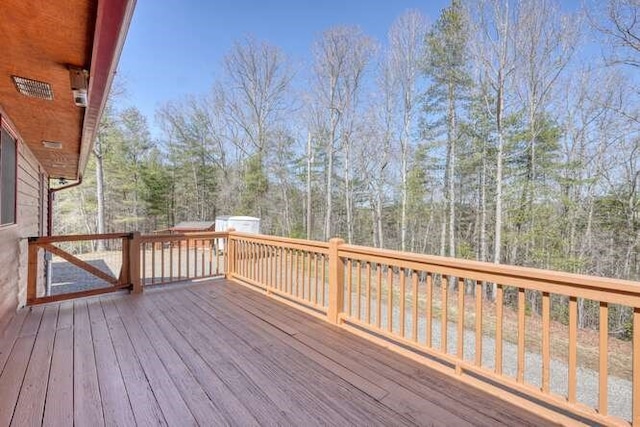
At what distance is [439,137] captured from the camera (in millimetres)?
11016

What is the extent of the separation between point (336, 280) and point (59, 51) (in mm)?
2788

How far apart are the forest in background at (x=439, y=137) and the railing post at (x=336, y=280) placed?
759 cm

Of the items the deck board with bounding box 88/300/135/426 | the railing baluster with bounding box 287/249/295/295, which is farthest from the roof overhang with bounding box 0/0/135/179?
the railing baluster with bounding box 287/249/295/295

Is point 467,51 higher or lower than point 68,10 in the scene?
higher

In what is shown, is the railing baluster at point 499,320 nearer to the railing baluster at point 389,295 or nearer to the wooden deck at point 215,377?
the wooden deck at point 215,377

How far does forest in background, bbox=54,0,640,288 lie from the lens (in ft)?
27.8

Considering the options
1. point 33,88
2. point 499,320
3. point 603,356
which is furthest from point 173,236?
point 603,356

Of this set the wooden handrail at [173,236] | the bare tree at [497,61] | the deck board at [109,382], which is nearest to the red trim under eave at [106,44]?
the wooden handrail at [173,236]

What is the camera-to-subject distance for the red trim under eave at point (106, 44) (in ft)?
4.74

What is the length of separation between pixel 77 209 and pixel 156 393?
1955 cm

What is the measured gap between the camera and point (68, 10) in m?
Result: 1.58

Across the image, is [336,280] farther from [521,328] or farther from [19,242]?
[19,242]

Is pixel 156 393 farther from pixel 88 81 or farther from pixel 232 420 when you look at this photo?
pixel 88 81

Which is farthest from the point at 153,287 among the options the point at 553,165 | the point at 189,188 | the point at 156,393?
the point at 189,188
